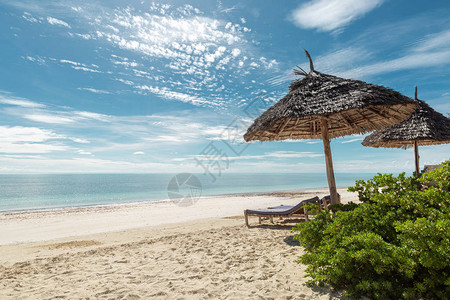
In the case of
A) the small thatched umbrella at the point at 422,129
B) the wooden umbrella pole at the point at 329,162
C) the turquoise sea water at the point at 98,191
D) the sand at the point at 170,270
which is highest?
the small thatched umbrella at the point at 422,129

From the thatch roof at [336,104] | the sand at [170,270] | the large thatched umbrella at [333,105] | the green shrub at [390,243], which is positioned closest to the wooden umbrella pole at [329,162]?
the large thatched umbrella at [333,105]

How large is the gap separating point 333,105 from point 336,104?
52mm

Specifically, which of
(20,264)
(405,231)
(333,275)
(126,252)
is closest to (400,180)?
(405,231)

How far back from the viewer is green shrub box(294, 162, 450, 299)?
2035 millimetres

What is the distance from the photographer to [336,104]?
172 inches

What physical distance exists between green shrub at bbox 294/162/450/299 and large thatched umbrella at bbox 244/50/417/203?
1.70m

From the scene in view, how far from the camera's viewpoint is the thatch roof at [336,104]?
4.29m

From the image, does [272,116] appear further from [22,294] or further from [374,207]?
[22,294]

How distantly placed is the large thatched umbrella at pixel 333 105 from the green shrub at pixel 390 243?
170cm

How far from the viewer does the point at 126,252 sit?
489cm

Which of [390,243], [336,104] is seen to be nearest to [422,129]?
[336,104]

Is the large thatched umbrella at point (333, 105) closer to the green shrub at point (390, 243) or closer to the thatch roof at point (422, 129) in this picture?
the green shrub at point (390, 243)

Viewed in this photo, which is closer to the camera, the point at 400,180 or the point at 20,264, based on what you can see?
the point at 400,180

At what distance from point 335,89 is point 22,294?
576cm
